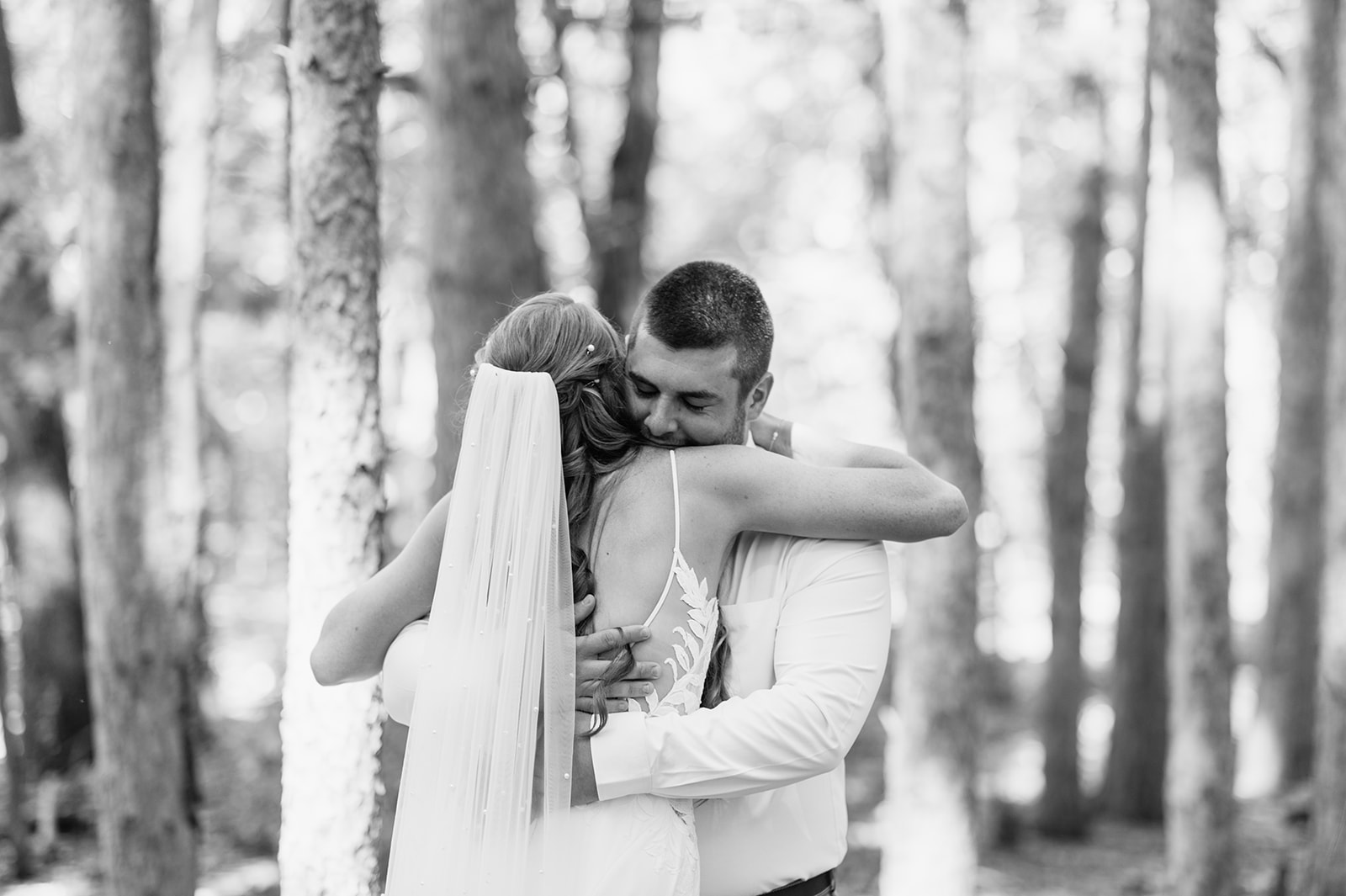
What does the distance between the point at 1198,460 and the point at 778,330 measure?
10.5 meters

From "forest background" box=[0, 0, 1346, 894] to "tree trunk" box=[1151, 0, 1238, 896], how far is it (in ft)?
0.07

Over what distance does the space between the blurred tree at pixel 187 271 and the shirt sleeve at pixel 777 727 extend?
3776 millimetres

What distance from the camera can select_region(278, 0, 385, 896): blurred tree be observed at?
3336 mm

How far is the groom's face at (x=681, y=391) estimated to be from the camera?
2754mm

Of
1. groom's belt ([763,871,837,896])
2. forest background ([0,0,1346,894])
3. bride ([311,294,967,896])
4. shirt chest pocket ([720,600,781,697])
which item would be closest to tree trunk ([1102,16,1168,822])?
forest background ([0,0,1346,894])

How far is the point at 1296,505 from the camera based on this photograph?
460 inches

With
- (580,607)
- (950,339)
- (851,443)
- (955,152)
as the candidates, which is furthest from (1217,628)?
(580,607)

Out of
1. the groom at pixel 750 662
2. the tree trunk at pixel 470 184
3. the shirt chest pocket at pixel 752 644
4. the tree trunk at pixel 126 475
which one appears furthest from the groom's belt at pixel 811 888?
the tree trunk at pixel 470 184

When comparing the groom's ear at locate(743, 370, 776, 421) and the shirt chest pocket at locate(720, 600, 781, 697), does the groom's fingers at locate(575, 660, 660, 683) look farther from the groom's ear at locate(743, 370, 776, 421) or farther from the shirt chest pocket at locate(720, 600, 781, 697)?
the groom's ear at locate(743, 370, 776, 421)

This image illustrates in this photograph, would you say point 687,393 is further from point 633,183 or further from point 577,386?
point 633,183

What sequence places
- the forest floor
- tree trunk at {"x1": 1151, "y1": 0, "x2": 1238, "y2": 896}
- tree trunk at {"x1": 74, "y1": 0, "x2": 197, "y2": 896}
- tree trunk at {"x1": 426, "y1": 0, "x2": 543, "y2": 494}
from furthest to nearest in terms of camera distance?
the forest floor < tree trunk at {"x1": 426, "y1": 0, "x2": 543, "y2": 494} < tree trunk at {"x1": 1151, "y1": 0, "x2": 1238, "y2": 896} < tree trunk at {"x1": 74, "y1": 0, "x2": 197, "y2": 896}

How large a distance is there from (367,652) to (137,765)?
318 centimetres

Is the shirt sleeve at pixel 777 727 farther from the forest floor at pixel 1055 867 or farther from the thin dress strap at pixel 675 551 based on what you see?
the forest floor at pixel 1055 867

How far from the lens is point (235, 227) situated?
11.9 meters
